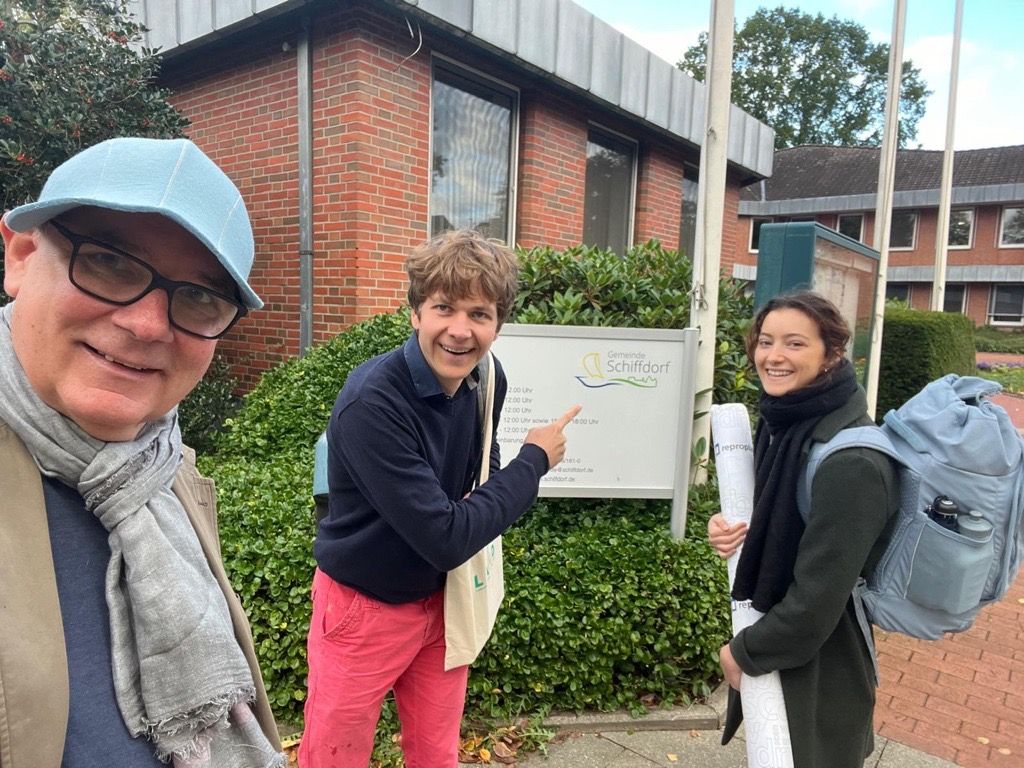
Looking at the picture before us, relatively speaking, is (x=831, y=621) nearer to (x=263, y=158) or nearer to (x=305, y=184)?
(x=305, y=184)

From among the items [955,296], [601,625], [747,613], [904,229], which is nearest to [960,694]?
[601,625]

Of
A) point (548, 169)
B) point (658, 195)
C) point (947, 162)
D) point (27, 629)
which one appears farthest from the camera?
point (947, 162)

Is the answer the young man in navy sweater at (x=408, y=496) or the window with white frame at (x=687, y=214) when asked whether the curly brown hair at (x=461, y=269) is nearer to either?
the young man in navy sweater at (x=408, y=496)

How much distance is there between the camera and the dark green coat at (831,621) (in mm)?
1627

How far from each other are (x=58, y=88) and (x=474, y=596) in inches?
196

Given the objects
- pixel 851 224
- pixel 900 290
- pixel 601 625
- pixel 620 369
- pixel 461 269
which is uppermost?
pixel 851 224

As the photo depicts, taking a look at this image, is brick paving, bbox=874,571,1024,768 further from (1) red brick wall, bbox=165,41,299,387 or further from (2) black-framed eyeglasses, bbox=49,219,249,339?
(1) red brick wall, bbox=165,41,299,387

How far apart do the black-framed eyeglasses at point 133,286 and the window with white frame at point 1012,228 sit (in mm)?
40233

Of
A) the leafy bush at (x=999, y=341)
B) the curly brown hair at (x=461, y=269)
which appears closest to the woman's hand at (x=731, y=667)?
the curly brown hair at (x=461, y=269)

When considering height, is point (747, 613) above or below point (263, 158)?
below

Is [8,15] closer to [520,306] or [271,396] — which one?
[271,396]

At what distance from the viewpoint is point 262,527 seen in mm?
3230

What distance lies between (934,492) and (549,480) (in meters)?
1.89

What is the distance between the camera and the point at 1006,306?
33.2 meters
